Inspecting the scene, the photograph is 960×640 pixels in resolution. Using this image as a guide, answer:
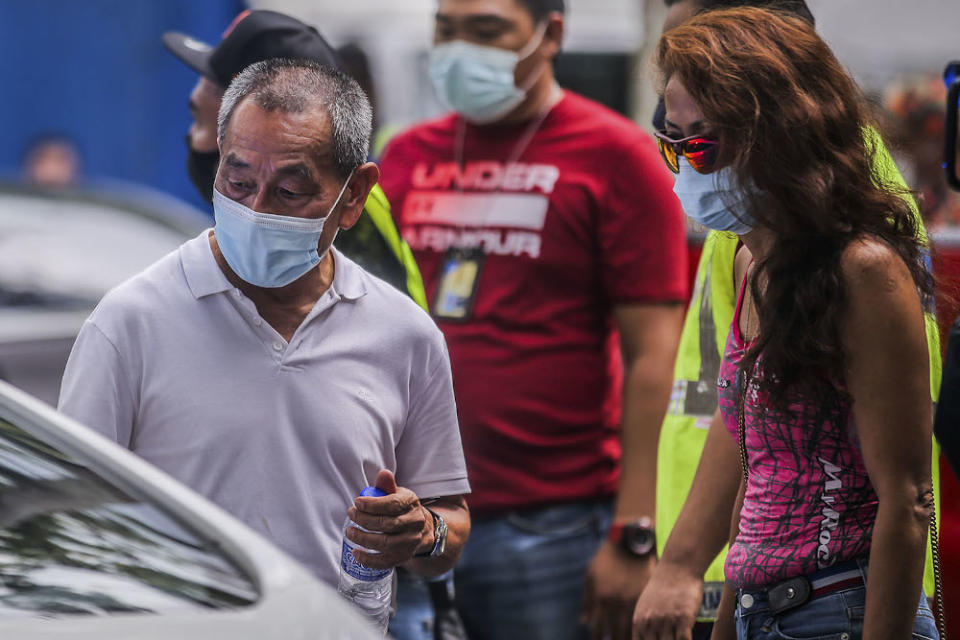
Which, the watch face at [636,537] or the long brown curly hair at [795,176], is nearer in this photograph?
the long brown curly hair at [795,176]

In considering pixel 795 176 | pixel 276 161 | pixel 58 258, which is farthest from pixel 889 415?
pixel 58 258

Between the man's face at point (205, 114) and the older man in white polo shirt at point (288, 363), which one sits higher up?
the man's face at point (205, 114)

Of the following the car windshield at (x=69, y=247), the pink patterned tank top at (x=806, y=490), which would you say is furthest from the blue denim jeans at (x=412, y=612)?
the car windshield at (x=69, y=247)

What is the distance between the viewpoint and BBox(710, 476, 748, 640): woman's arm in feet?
8.73

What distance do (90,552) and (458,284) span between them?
1946mm

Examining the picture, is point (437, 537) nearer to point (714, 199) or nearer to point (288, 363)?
point (288, 363)

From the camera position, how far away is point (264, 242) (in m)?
2.46

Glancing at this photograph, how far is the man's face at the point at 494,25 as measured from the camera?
3.96 m

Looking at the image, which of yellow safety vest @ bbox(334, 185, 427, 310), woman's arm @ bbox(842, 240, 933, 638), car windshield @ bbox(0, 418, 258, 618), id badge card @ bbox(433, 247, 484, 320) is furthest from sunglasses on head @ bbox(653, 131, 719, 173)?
id badge card @ bbox(433, 247, 484, 320)

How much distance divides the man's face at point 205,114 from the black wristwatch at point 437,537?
1095 millimetres

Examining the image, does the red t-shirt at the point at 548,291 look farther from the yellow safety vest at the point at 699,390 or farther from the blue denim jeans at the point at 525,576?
the yellow safety vest at the point at 699,390

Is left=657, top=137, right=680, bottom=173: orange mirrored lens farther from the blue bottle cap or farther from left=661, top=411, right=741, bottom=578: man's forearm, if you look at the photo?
the blue bottle cap

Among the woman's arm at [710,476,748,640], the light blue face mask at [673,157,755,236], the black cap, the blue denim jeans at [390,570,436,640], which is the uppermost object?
the black cap

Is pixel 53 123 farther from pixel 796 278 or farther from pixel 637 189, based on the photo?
pixel 796 278
